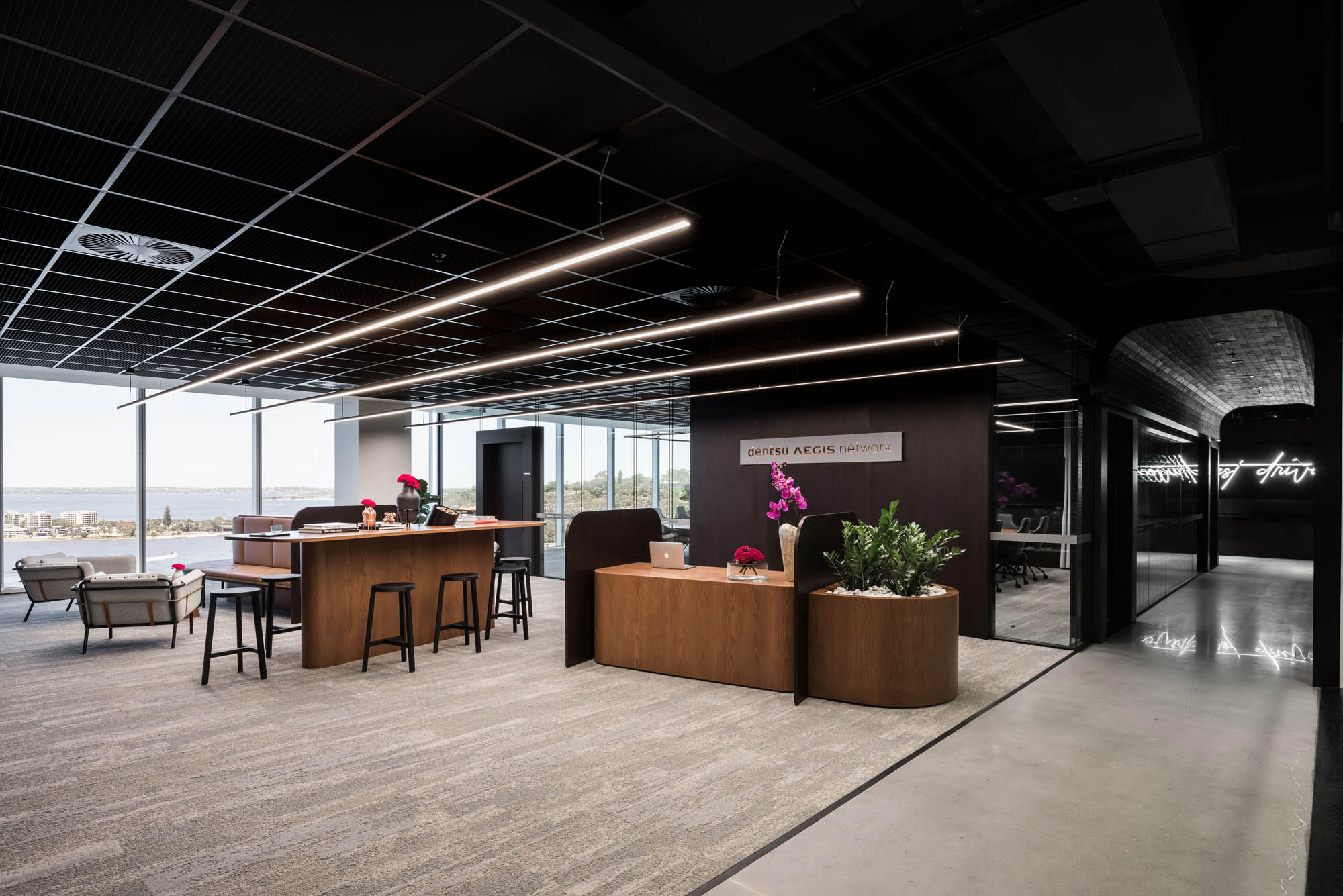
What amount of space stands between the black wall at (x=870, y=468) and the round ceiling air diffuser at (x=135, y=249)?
6.42m

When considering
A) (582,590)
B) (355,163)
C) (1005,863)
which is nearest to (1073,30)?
(1005,863)

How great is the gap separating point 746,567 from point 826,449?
359 cm

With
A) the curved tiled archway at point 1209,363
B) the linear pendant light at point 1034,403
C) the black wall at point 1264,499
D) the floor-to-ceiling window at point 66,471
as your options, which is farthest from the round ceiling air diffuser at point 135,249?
the black wall at point 1264,499

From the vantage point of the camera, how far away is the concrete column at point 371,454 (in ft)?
43.6

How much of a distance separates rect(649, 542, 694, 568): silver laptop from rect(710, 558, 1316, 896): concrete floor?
258 centimetres

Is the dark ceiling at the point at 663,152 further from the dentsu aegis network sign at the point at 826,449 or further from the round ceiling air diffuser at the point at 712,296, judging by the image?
the dentsu aegis network sign at the point at 826,449

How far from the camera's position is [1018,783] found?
12.4ft

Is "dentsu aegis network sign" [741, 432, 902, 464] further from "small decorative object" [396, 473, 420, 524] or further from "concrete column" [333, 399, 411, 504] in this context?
"concrete column" [333, 399, 411, 504]

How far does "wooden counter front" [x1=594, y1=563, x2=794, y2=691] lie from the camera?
5480 millimetres

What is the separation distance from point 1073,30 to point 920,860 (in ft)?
10.8

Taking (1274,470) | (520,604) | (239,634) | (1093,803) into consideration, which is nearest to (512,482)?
(520,604)

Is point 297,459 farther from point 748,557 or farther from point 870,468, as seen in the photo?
point 748,557

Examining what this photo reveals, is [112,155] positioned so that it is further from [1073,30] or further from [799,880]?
[799,880]

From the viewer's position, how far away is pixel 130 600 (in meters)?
6.98
